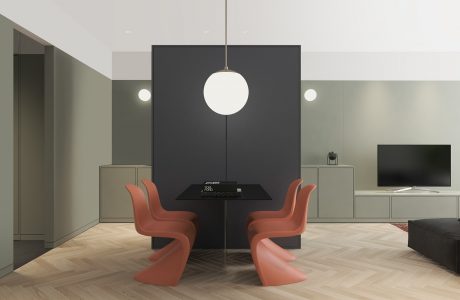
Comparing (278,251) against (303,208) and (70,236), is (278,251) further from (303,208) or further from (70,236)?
(70,236)

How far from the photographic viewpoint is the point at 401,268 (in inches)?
156

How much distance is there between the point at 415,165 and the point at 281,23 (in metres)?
3.45

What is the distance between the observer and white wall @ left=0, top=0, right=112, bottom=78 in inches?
158

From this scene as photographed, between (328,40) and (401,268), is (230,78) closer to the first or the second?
(401,268)

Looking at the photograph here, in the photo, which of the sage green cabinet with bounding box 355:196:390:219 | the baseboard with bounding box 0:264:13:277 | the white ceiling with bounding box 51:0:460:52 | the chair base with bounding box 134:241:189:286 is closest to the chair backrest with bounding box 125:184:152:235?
the chair base with bounding box 134:241:189:286

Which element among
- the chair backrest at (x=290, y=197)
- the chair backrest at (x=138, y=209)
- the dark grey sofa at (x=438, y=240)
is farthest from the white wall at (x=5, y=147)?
the dark grey sofa at (x=438, y=240)

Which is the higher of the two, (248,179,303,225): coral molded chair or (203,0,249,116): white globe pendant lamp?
(203,0,249,116): white globe pendant lamp

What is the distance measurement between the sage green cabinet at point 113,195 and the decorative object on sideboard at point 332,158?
11.1 feet

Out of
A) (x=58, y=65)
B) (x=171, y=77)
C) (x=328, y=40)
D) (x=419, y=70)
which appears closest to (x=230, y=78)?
(x=171, y=77)

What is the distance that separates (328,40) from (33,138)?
464cm

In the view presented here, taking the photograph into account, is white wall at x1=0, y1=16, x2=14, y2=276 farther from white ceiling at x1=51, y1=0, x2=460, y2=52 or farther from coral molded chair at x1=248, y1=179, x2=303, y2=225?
coral molded chair at x1=248, y1=179, x2=303, y2=225

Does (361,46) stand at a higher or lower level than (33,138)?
higher

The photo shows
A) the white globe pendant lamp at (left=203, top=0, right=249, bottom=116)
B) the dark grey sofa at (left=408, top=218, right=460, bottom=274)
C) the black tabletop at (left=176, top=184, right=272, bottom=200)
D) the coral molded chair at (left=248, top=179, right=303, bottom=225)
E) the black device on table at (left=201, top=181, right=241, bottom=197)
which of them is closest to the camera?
the black tabletop at (left=176, top=184, right=272, bottom=200)

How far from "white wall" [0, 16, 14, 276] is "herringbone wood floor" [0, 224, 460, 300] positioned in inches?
10.0
